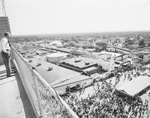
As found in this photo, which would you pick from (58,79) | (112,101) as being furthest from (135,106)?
(58,79)

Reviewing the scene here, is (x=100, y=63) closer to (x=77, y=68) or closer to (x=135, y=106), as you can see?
(x=77, y=68)

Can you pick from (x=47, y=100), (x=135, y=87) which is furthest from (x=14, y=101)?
(x=135, y=87)

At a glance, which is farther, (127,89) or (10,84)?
(127,89)

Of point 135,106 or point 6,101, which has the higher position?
point 6,101

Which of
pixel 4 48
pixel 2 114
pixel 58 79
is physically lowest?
pixel 58 79

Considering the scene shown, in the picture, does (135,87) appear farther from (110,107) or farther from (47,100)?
(47,100)
